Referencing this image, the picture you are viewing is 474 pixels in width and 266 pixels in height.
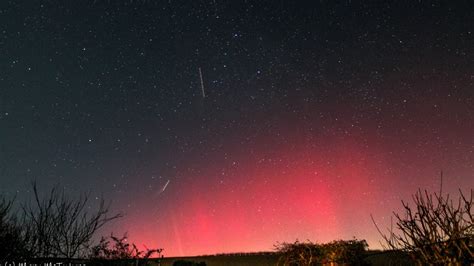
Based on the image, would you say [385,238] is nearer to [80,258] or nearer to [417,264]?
[417,264]

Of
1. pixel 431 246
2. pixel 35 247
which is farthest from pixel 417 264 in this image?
pixel 35 247

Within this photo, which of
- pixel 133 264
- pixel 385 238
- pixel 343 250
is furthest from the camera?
pixel 343 250

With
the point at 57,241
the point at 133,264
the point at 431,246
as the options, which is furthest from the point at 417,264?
the point at 57,241

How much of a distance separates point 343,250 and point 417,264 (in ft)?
27.0

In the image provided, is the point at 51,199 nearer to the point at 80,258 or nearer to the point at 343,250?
the point at 80,258

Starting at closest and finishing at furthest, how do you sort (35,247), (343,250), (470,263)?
(470,263) → (343,250) → (35,247)

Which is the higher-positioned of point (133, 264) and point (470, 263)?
point (133, 264)

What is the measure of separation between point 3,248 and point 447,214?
1399cm

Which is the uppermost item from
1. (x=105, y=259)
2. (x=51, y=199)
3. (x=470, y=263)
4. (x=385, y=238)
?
(x=51, y=199)

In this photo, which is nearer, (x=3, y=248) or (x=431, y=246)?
(x=431, y=246)

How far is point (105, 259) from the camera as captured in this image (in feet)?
44.1

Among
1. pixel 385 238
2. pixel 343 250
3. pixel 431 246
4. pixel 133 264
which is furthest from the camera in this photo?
pixel 343 250

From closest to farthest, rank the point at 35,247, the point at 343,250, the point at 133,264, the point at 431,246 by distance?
the point at 431,246
the point at 133,264
the point at 343,250
the point at 35,247

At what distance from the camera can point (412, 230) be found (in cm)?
532
